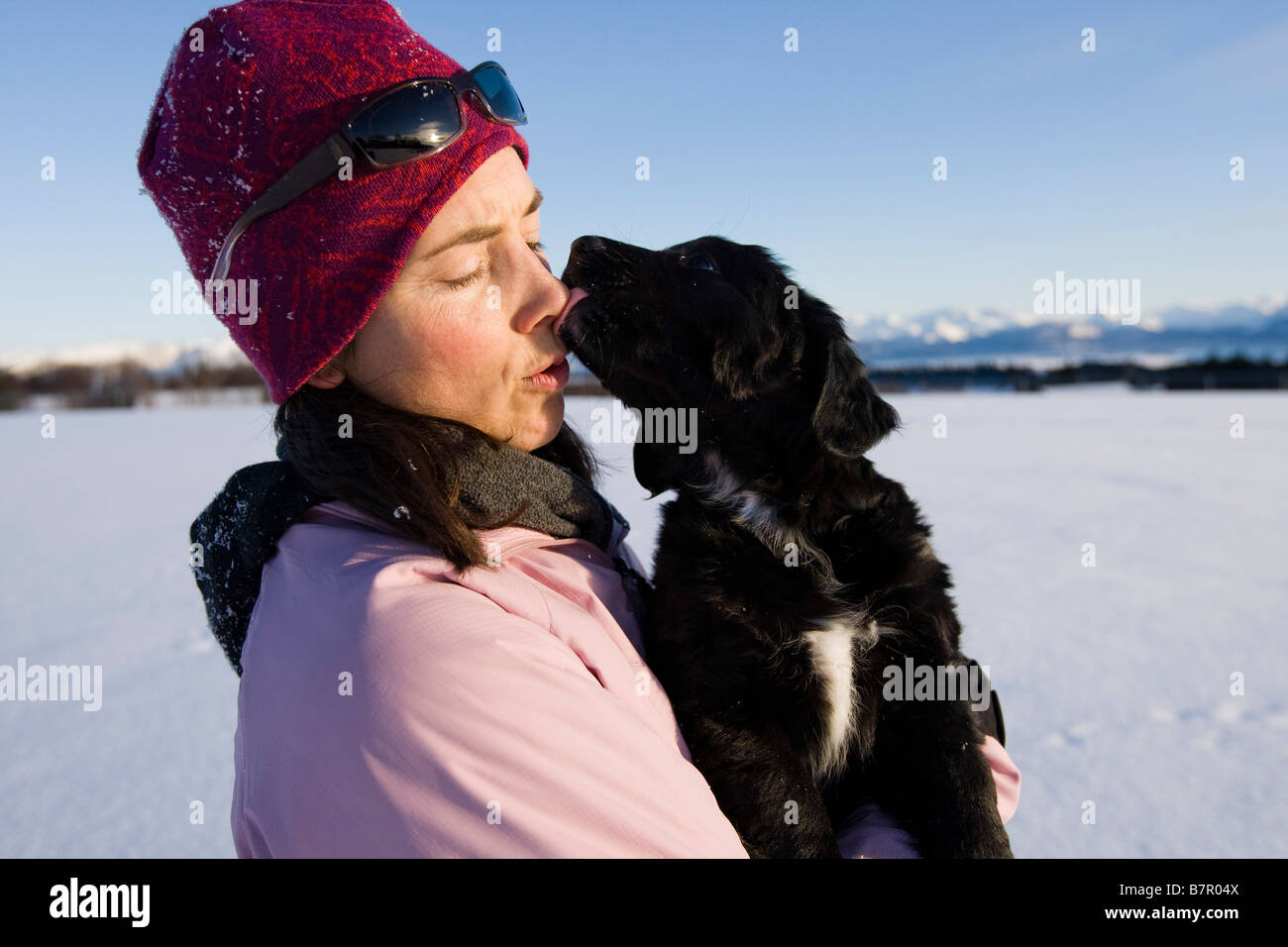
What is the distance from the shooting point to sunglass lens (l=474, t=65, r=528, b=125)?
1.74 meters

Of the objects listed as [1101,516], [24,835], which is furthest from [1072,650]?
[24,835]

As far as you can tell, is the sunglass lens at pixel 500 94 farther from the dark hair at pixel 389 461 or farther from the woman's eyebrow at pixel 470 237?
the dark hair at pixel 389 461

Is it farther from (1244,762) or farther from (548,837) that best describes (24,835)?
(1244,762)

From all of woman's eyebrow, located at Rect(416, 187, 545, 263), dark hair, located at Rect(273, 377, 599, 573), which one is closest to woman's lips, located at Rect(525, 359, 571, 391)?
dark hair, located at Rect(273, 377, 599, 573)

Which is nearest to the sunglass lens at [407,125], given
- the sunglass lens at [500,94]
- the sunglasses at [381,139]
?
the sunglasses at [381,139]

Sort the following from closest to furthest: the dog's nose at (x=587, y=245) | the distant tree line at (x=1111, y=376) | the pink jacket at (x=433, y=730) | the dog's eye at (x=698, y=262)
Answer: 1. the pink jacket at (x=433, y=730)
2. the dog's nose at (x=587, y=245)
3. the dog's eye at (x=698, y=262)
4. the distant tree line at (x=1111, y=376)

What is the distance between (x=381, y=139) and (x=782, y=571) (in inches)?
46.9

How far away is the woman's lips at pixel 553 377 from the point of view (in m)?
1.79

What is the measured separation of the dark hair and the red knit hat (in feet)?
0.29

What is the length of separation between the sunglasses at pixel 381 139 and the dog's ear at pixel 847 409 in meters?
0.99

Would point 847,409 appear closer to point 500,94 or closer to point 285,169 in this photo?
point 500,94

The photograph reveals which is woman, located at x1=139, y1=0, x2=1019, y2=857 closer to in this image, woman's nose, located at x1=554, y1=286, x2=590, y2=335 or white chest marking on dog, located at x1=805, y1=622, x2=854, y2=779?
woman's nose, located at x1=554, y1=286, x2=590, y2=335

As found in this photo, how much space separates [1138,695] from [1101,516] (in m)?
4.45

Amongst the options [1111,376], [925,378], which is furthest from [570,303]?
[1111,376]
